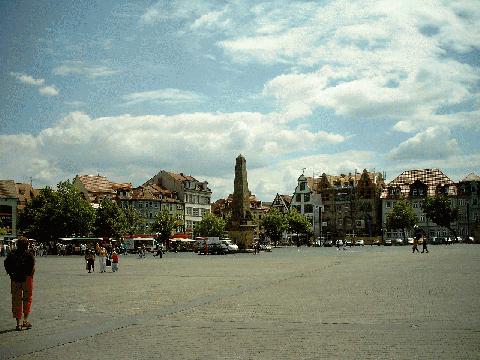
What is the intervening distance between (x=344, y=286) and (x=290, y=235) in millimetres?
127647

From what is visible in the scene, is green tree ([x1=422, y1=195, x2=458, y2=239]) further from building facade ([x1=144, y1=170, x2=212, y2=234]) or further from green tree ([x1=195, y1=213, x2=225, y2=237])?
building facade ([x1=144, y1=170, x2=212, y2=234])

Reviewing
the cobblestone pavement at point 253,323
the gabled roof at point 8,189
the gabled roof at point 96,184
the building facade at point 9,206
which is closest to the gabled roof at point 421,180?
the gabled roof at point 96,184

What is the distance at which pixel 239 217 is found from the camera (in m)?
69.9

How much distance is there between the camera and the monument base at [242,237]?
70625 millimetres

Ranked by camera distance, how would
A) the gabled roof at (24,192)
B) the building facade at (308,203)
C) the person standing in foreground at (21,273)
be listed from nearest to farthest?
the person standing in foreground at (21,273)
the gabled roof at (24,192)
the building facade at (308,203)

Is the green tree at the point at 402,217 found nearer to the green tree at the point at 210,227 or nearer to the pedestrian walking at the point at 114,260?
the green tree at the point at 210,227

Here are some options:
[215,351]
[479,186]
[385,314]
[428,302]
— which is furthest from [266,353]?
[479,186]

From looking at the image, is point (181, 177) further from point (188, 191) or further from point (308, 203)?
point (308, 203)

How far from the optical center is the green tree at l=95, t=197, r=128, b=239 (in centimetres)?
9369

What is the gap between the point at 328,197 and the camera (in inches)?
5773

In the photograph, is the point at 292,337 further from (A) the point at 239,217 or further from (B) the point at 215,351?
(A) the point at 239,217

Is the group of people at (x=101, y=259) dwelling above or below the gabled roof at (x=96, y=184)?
below

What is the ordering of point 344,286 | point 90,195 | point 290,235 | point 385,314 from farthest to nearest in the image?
point 290,235
point 90,195
point 344,286
point 385,314

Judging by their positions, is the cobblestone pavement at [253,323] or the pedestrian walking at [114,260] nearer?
the cobblestone pavement at [253,323]
